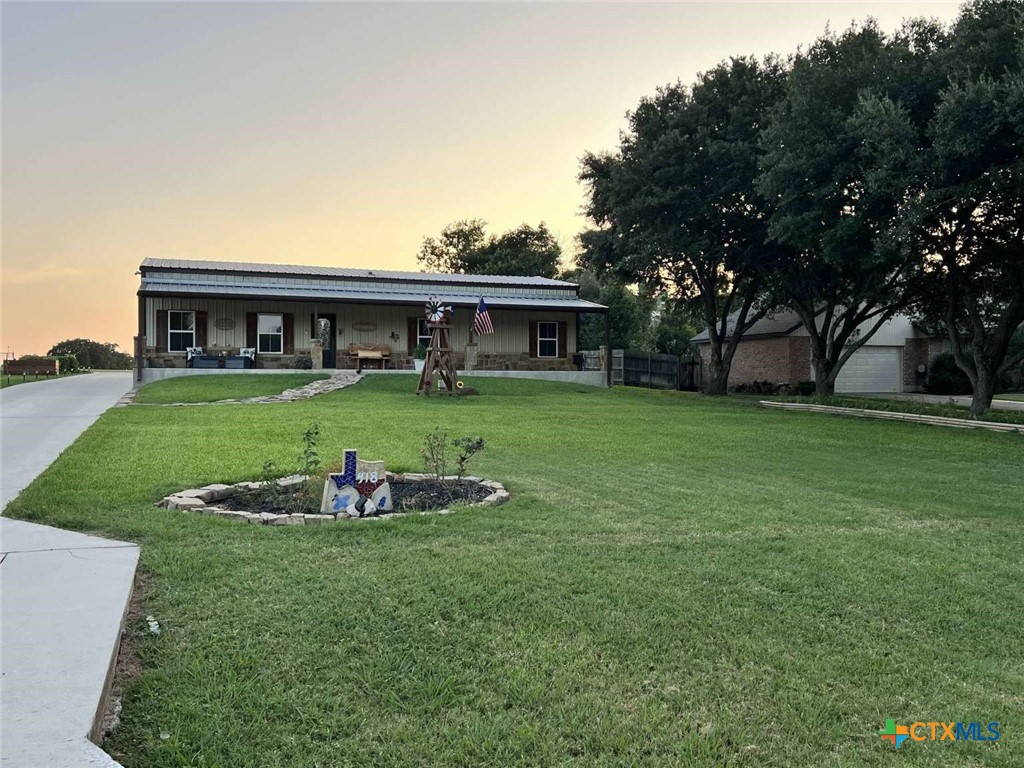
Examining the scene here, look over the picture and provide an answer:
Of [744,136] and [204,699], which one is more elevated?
[744,136]

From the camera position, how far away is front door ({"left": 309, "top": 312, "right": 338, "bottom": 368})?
83.7ft

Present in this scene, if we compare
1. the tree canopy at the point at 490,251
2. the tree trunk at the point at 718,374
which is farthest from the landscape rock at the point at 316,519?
the tree canopy at the point at 490,251

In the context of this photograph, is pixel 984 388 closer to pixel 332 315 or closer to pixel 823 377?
pixel 823 377

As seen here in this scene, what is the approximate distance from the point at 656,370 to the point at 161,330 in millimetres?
19170

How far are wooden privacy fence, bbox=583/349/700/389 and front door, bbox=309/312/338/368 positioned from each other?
38.3ft

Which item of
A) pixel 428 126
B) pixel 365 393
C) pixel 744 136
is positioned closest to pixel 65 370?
pixel 365 393

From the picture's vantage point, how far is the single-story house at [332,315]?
23781 millimetres

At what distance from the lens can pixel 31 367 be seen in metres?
25.0

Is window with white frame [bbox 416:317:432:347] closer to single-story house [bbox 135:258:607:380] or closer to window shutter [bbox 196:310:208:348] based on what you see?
single-story house [bbox 135:258:607:380]

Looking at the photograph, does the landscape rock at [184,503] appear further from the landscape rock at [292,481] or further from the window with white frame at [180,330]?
the window with white frame at [180,330]

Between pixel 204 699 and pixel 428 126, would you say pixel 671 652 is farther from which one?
pixel 428 126

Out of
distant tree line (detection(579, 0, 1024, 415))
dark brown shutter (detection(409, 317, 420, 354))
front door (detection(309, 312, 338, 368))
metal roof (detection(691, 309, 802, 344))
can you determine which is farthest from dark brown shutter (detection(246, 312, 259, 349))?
metal roof (detection(691, 309, 802, 344))

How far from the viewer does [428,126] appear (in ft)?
57.1

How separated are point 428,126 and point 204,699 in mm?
16512
